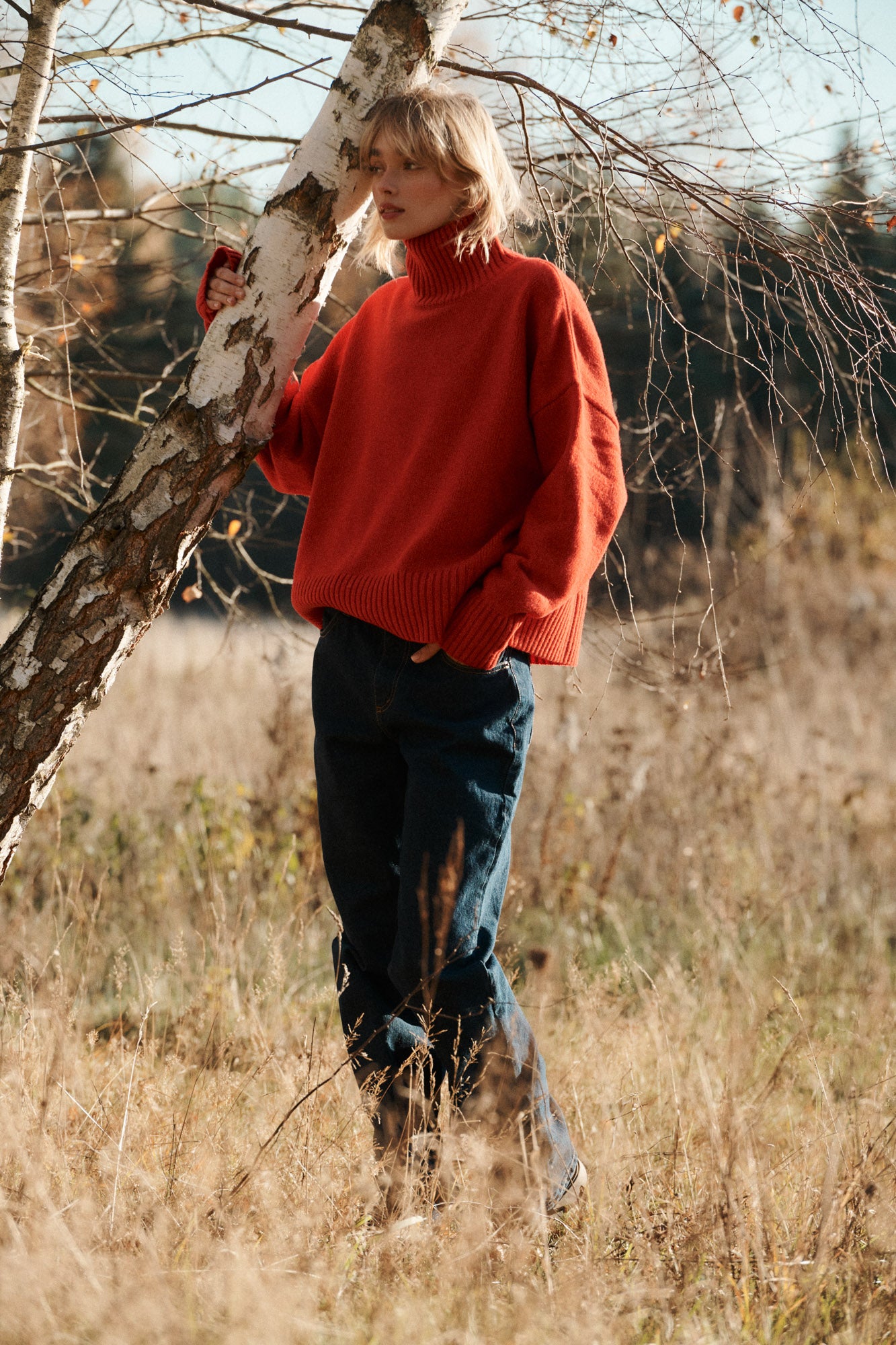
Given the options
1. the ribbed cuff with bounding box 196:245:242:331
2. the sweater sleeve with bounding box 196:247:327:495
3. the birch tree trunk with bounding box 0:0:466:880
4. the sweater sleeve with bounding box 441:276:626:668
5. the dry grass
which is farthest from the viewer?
the sweater sleeve with bounding box 196:247:327:495

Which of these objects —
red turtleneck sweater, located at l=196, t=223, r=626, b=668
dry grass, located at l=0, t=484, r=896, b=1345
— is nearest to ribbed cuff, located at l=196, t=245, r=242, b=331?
red turtleneck sweater, located at l=196, t=223, r=626, b=668

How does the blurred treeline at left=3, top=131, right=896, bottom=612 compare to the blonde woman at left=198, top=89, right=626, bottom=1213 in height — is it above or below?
above

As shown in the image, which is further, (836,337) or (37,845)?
(836,337)

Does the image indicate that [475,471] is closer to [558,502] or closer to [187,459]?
[558,502]

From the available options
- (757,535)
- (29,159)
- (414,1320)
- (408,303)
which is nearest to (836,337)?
(757,535)

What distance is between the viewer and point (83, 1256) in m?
1.28

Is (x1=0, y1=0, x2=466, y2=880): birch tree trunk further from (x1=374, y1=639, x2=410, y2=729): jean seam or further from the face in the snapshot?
(x1=374, y1=639, x2=410, y2=729): jean seam

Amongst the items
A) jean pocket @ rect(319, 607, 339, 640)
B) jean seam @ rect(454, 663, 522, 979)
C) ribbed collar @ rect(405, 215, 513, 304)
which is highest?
ribbed collar @ rect(405, 215, 513, 304)

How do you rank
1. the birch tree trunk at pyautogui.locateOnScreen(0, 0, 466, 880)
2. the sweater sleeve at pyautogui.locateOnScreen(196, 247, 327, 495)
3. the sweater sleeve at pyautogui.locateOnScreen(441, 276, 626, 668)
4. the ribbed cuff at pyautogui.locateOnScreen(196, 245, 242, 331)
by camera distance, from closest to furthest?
the sweater sleeve at pyautogui.locateOnScreen(441, 276, 626, 668) < the birch tree trunk at pyautogui.locateOnScreen(0, 0, 466, 880) < the ribbed cuff at pyautogui.locateOnScreen(196, 245, 242, 331) < the sweater sleeve at pyautogui.locateOnScreen(196, 247, 327, 495)

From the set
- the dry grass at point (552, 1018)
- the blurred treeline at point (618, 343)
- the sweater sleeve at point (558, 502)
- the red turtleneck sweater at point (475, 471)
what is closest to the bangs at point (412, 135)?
the red turtleneck sweater at point (475, 471)

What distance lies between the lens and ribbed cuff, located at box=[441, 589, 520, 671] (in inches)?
62.4

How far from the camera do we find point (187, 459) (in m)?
1.71

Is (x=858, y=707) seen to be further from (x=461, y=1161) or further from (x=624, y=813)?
(x=461, y=1161)

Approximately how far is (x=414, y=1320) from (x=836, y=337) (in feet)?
14.4
